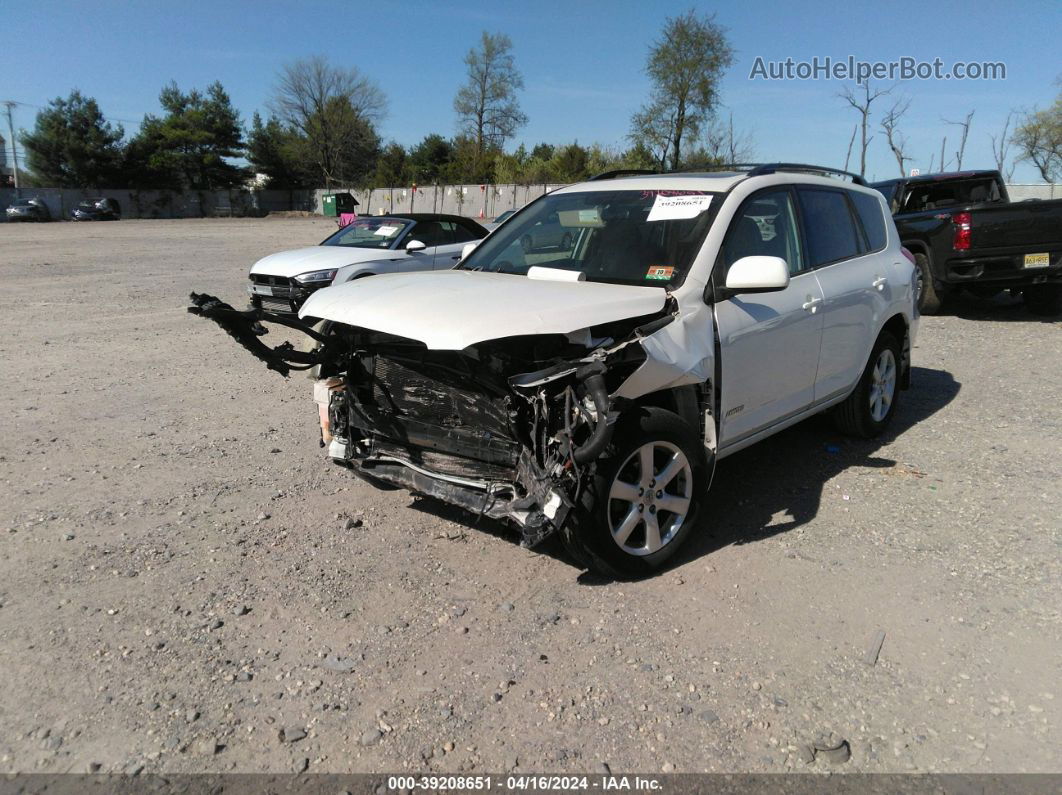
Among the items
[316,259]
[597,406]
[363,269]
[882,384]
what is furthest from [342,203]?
[597,406]

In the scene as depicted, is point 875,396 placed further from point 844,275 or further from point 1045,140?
point 1045,140

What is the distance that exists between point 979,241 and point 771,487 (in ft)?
24.0

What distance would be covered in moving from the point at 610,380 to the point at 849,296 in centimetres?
233

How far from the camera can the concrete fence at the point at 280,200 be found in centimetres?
5072

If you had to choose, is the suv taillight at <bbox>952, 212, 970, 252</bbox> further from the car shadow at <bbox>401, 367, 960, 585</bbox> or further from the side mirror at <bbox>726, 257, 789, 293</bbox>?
the side mirror at <bbox>726, 257, 789, 293</bbox>

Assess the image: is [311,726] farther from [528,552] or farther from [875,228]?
[875,228]

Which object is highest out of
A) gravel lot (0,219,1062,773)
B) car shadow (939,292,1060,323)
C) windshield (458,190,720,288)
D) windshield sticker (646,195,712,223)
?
windshield sticker (646,195,712,223)

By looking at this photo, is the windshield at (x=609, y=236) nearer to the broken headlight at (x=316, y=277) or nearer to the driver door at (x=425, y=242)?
the broken headlight at (x=316, y=277)

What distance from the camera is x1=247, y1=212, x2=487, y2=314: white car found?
10719 millimetres

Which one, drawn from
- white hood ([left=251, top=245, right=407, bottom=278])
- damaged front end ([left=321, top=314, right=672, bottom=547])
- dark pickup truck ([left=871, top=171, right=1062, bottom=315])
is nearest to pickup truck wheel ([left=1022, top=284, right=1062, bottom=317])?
dark pickup truck ([left=871, top=171, right=1062, bottom=315])

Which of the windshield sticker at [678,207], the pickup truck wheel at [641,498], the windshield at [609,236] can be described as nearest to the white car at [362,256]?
the windshield at [609,236]

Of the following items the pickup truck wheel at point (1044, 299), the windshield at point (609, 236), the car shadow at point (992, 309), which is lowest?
the car shadow at point (992, 309)

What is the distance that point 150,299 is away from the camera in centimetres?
1272

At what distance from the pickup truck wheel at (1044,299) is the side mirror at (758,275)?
9.16 metres
